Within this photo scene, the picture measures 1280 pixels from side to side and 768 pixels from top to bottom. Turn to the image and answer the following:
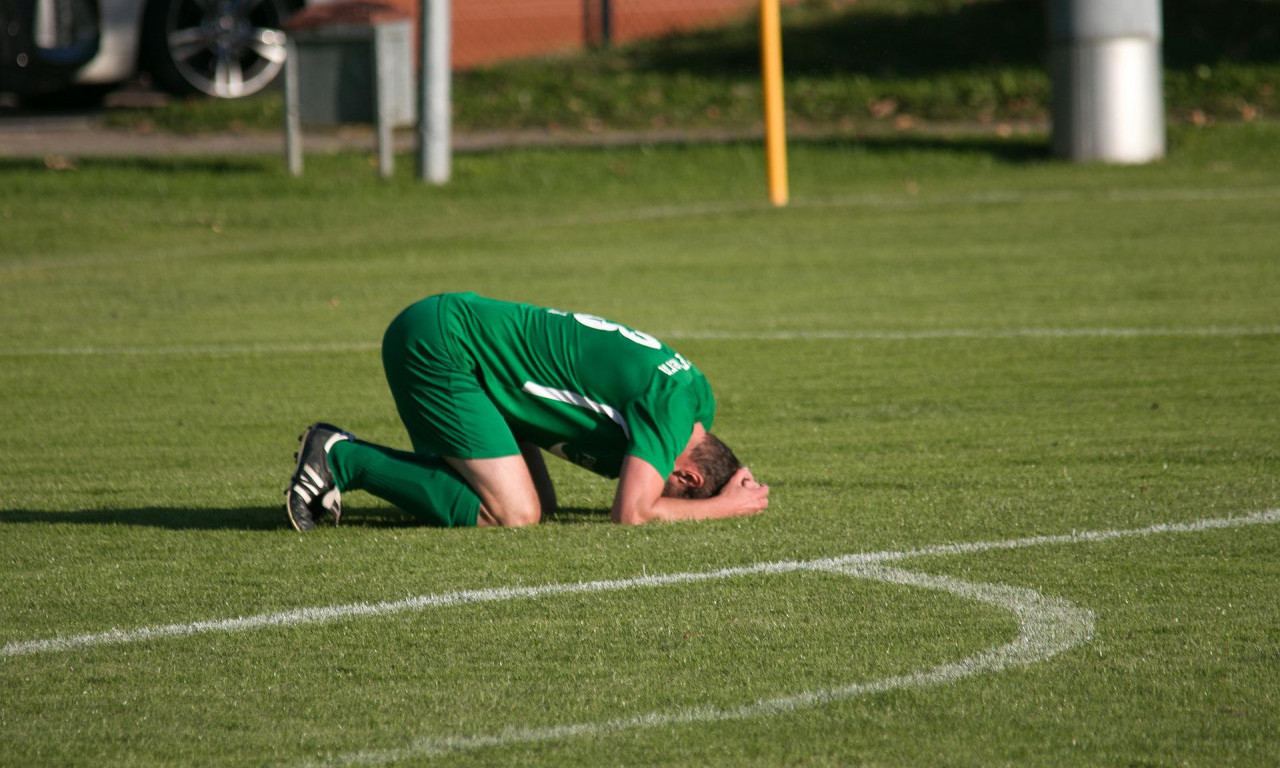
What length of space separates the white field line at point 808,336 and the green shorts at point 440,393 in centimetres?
385

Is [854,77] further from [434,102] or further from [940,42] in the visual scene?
[434,102]

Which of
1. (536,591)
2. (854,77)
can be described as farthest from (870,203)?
(536,591)

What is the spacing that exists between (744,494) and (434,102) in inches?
436

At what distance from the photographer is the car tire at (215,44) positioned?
1812 centimetres

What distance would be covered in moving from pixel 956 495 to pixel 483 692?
7.80 ft

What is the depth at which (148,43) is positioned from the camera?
18.5 metres

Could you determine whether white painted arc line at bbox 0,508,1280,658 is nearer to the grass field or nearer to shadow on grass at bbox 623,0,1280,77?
the grass field

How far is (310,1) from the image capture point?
19.0m

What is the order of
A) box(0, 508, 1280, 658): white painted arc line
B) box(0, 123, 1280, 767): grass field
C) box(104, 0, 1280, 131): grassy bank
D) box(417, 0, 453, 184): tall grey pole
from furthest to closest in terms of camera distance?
box(104, 0, 1280, 131): grassy bank
box(417, 0, 453, 184): tall grey pole
box(0, 508, 1280, 658): white painted arc line
box(0, 123, 1280, 767): grass field

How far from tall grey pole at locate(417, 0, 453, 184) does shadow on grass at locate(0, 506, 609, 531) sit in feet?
34.3

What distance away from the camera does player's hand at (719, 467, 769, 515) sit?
540cm

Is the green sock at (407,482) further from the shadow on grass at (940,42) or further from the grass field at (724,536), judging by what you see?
the shadow on grass at (940,42)

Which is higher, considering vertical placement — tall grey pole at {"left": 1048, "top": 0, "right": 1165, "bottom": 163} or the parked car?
the parked car

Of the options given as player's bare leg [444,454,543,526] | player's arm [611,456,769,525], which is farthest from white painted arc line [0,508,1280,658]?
player's bare leg [444,454,543,526]
